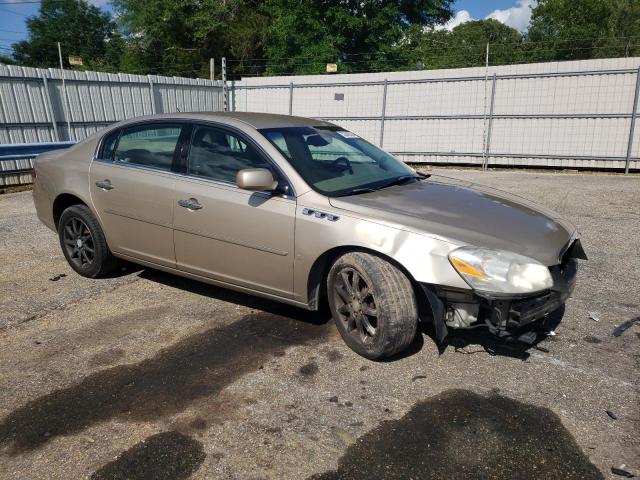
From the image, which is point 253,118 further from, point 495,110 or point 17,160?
point 495,110

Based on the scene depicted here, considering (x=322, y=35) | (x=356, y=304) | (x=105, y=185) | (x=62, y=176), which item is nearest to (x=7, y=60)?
(x=322, y=35)

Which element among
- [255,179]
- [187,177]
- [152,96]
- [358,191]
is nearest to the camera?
[255,179]

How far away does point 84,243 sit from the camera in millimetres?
4980

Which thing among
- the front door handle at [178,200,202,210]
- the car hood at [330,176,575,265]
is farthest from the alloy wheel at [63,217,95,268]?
the car hood at [330,176,575,265]

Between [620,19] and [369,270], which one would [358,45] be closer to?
[369,270]

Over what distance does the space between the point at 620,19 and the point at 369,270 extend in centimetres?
5227

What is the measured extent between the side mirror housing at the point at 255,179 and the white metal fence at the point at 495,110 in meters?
12.2

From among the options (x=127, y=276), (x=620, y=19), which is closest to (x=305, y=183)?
(x=127, y=276)

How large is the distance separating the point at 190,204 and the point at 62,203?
1918mm

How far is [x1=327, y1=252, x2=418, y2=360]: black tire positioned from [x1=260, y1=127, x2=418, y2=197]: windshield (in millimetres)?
579

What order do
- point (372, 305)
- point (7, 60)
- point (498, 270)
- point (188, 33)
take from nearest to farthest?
point (498, 270) → point (372, 305) → point (188, 33) → point (7, 60)

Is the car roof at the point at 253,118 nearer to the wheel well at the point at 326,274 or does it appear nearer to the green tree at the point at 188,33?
the wheel well at the point at 326,274

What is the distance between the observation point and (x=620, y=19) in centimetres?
4484

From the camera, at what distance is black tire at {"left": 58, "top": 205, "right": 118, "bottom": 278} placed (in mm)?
4816
